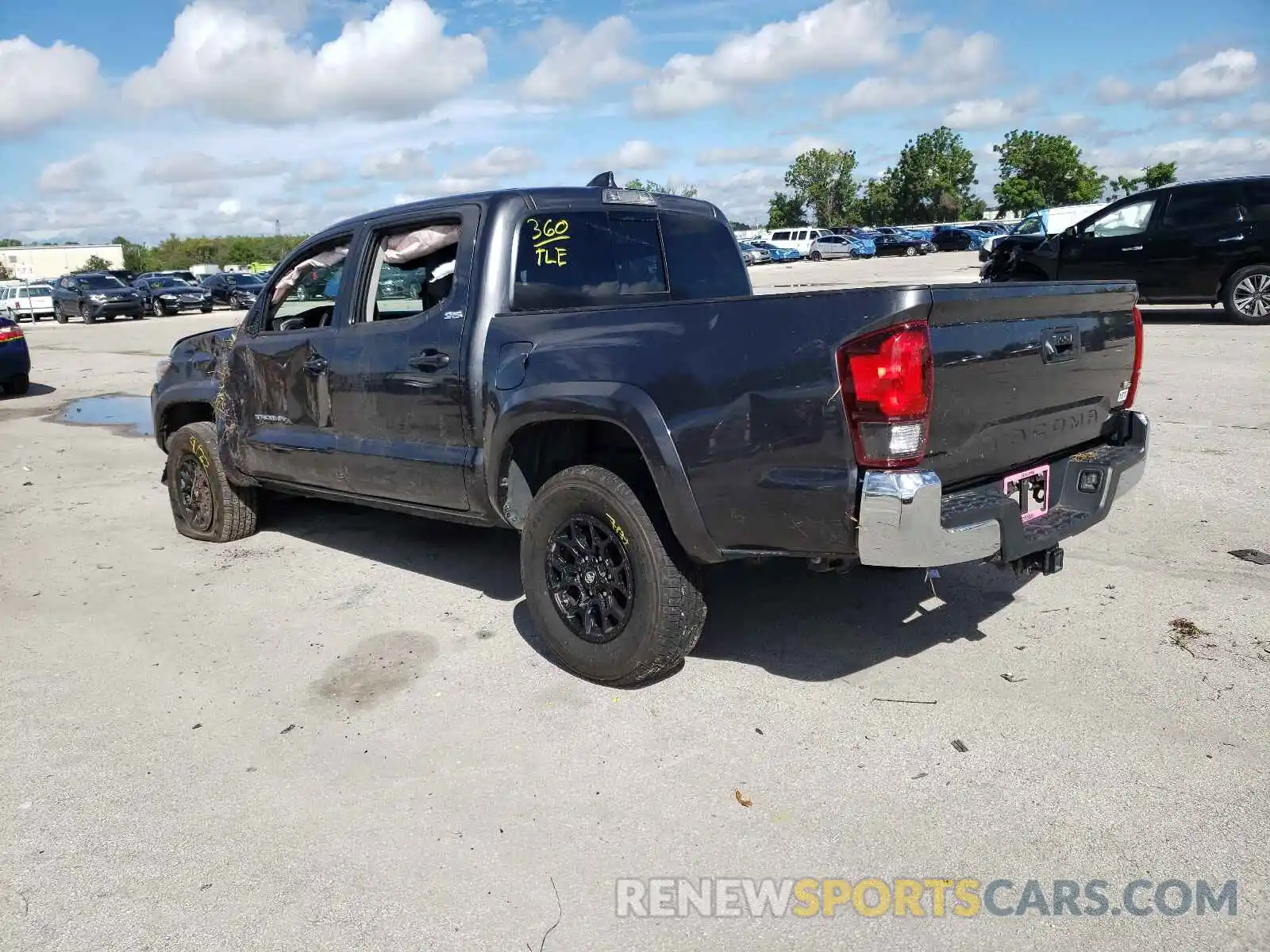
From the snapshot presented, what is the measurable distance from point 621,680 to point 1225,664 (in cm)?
231

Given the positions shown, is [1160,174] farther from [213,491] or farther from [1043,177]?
[213,491]

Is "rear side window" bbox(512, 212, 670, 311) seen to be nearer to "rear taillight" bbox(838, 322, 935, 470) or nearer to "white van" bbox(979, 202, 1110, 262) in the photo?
"rear taillight" bbox(838, 322, 935, 470)

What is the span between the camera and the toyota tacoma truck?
3.08 metres

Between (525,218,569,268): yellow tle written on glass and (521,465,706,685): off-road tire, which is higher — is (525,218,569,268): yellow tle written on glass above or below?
above

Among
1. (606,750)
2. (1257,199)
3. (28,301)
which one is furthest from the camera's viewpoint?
(28,301)

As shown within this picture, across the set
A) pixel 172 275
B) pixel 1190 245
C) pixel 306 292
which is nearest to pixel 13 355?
pixel 306 292

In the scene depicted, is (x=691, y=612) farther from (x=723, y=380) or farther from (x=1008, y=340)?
(x=1008, y=340)

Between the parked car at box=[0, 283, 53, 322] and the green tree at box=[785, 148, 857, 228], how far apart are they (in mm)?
73666

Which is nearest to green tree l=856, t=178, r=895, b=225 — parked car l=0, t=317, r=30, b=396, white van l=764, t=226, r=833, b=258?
white van l=764, t=226, r=833, b=258

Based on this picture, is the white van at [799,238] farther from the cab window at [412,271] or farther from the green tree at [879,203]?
the cab window at [412,271]

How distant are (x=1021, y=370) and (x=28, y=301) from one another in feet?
137

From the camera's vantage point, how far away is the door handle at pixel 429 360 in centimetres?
432

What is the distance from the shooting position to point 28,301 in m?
37.0

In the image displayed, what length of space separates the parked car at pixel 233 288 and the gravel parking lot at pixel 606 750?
3405 cm
